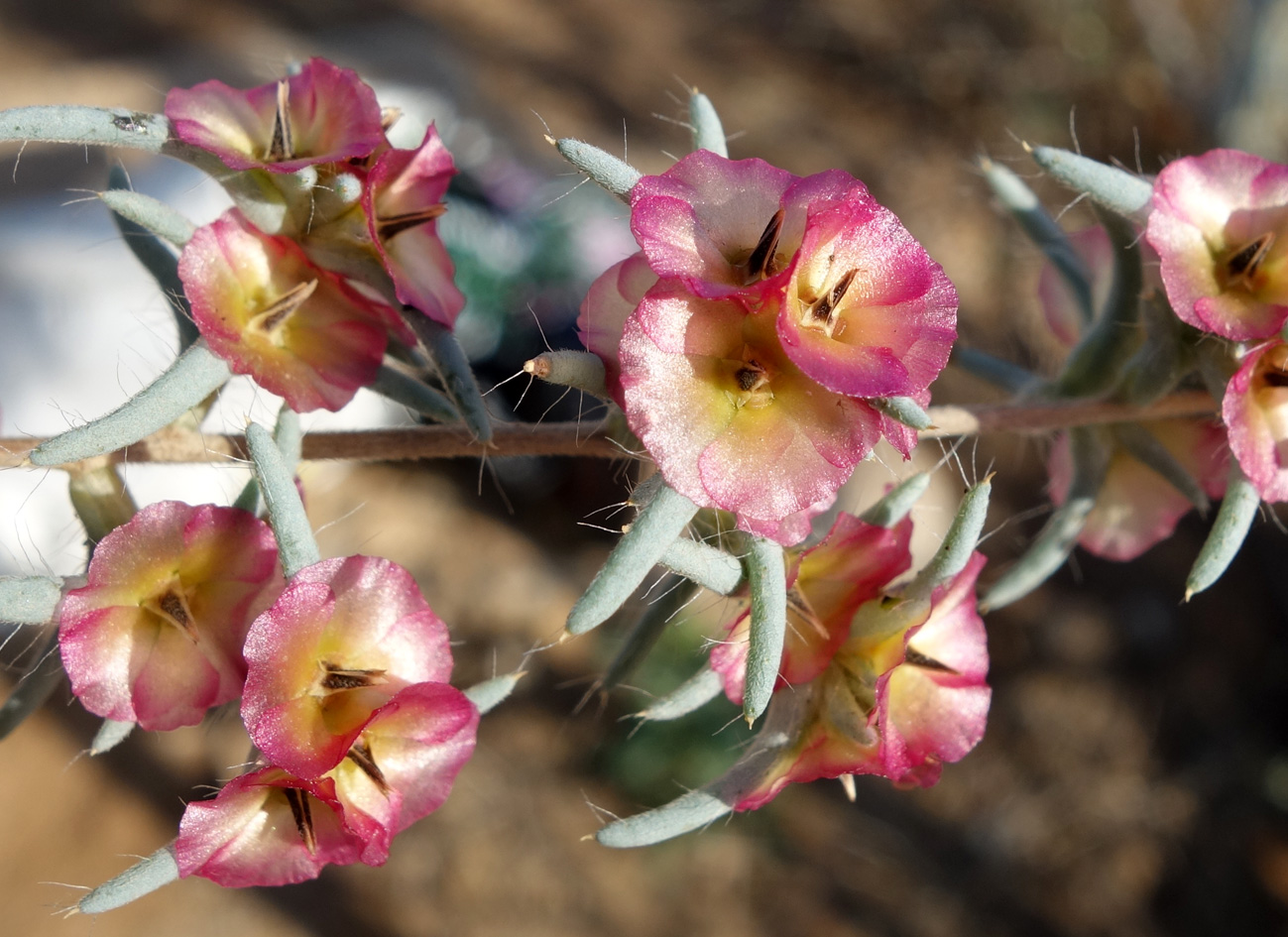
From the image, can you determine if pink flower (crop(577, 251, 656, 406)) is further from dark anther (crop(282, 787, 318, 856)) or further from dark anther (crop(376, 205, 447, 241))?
dark anther (crop(282, 787, 318, 856))

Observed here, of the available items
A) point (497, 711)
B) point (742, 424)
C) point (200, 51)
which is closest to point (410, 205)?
point (742, 424)

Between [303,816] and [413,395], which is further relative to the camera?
[413,395]

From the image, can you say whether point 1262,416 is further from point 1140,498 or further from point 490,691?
point 490,691

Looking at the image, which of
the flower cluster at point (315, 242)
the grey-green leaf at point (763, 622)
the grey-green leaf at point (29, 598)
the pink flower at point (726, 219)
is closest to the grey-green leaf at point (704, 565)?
the grey-green leaf at point (763, 622)

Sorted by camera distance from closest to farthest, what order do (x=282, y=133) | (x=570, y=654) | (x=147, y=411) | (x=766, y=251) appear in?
(x=766, y=251), (x=147, y=411), (x=282, y=133), (x=570, y=654)

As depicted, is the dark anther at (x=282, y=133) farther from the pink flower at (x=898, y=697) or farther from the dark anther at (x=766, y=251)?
the pink flower at (x=898, y=697)

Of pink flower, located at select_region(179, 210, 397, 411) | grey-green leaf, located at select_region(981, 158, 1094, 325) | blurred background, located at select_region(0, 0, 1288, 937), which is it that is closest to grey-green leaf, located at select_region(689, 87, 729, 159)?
pink flower, located at select_region(179, 210, 397, 411)

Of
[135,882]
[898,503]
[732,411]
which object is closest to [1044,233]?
[898,503]
